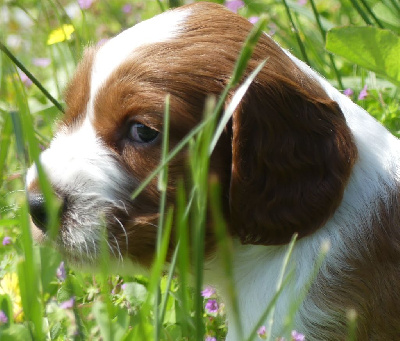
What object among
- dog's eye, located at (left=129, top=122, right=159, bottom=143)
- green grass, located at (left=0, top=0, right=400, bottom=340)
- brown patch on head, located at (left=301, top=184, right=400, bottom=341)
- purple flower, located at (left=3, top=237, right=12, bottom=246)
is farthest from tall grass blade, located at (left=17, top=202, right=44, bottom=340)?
purple flower, located at (left=3, top=237, right=12, bottom=246)

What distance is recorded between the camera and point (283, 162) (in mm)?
2760

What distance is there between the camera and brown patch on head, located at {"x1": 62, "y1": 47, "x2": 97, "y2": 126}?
115 inches

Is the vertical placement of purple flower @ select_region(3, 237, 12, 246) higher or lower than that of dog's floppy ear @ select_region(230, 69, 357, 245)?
lower

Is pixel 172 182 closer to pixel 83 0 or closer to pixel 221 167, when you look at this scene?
pixel 221 167

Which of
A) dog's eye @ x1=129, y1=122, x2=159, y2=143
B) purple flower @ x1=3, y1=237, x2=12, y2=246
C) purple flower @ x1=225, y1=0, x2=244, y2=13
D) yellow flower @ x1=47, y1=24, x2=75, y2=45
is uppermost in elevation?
yellow flower @ x1=47, y1=24, x2=75, y2=45

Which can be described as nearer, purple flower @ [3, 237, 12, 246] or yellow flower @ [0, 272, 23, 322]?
yellow flower @ [0, 272, 23, 322]

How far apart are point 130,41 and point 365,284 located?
1.20 metres

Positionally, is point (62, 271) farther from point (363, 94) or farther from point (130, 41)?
point (363, 94)

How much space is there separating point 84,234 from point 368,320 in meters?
1.03

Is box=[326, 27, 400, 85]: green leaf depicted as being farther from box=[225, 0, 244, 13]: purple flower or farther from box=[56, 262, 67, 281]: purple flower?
box=[225, 0, 244, 13]: purple flower

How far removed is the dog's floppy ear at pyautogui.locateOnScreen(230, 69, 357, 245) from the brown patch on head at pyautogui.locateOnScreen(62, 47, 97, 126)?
1.87 ft

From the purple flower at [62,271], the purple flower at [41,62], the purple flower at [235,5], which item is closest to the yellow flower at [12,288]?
the purple flower at [62,271]

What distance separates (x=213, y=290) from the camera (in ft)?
11.0

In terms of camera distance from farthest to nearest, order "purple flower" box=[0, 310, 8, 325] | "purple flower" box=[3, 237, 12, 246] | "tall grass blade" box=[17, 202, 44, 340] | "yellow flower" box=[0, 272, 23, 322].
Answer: "purple flower" box=[3, 237, 12, 246] → "yellow flower" box=[0, 272, 23, 322] → "purple flower" box=[0, 310, 8, 325] → "tall grass blade" box=[17, 202, 44, 340]
